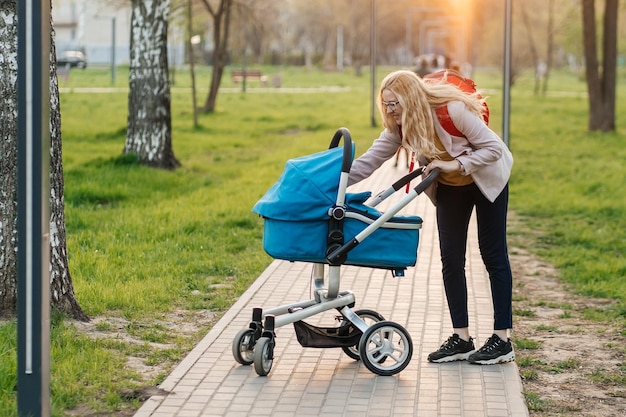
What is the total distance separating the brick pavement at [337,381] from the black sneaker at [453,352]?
5 cm

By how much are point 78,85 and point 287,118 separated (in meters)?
18.9

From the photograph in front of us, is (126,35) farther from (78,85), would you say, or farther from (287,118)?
(287,118)

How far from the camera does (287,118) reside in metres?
30.4

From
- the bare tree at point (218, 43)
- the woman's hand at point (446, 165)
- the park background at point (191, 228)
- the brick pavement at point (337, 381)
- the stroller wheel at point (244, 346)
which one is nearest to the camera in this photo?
the brick pavement at point (337, 381)

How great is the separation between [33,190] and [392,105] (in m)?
2.02

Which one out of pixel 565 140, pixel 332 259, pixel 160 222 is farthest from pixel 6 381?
pixel 565 140

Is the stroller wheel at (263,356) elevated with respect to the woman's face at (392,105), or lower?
lower

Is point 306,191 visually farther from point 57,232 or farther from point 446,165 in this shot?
point 57,232

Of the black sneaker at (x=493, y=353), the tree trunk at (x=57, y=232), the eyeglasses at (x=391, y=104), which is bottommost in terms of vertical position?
the black sneaker at (x=493, y=353)

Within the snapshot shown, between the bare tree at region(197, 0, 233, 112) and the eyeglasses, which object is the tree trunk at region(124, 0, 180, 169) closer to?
the eyeglasses

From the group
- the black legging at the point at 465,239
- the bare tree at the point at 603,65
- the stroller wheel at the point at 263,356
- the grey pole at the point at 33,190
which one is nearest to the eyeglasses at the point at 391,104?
the black legging at the point at 465,239

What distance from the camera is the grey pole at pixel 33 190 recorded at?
13.9 feet

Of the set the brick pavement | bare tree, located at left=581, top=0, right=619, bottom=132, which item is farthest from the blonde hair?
bare tree, located at left=581, top=0, right=619, bottom=132

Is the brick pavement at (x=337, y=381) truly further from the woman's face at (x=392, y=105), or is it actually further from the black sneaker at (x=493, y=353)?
the woman's face at (x=392, y=105)
